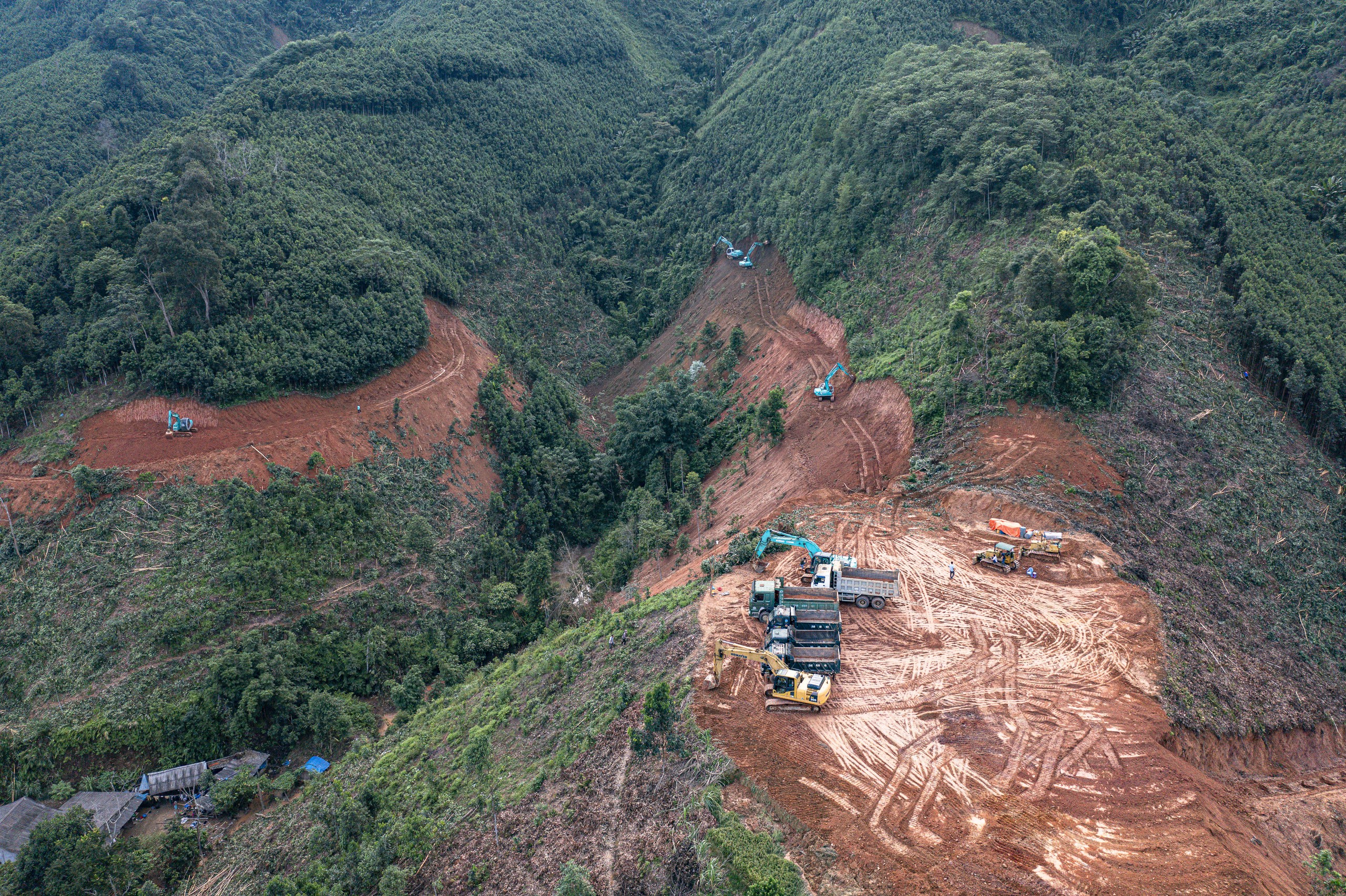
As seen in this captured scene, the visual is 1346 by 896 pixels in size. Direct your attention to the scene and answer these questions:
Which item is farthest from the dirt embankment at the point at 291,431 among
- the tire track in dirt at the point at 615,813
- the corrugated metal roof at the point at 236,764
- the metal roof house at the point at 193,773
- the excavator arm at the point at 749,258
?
the tire track in dirt at the point at 615,813

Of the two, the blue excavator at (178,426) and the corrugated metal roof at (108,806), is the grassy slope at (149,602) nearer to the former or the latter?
the corrugated metal roof at (108,806)

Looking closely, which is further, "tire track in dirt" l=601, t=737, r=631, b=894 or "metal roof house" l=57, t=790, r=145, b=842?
"metal roof house" l=57, t=790, r=145, b=842

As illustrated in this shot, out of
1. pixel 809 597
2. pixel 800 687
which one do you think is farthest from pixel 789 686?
pixel 809 597

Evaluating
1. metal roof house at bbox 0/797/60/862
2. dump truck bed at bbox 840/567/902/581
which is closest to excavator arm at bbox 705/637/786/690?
dump truck bed at bbox 840/567/902/581

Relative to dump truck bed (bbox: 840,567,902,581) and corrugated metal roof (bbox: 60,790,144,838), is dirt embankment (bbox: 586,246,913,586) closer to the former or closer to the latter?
dump truck bed (bbox: 840,567,902,581)

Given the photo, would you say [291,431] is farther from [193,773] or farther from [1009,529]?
[1009,529]

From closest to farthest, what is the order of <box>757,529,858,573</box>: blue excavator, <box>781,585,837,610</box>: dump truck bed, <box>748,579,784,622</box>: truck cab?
<box>748,579,784,622</box>: truck cab, <box>781,585,837,610</box>: dump truck bed, <box>757,529,858,573</box>: blue excavator
